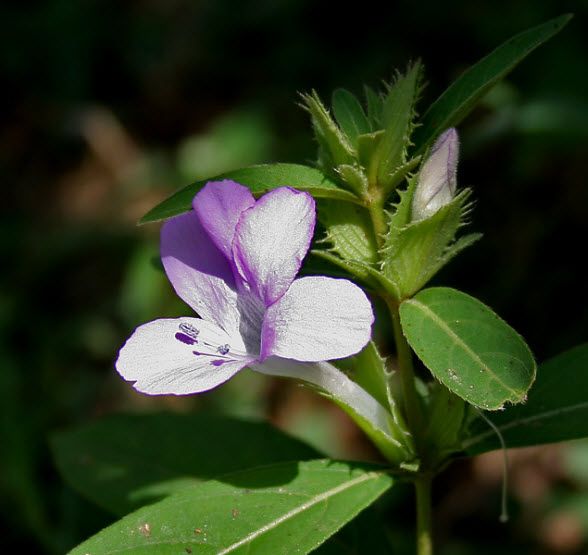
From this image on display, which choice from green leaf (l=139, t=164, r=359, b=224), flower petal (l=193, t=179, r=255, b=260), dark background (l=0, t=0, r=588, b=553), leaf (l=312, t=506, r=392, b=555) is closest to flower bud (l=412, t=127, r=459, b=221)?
green leaf (l=139, t=164, r=359, b=224)

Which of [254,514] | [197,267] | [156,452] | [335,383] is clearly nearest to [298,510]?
[254,514]

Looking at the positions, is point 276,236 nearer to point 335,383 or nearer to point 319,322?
point 319,322

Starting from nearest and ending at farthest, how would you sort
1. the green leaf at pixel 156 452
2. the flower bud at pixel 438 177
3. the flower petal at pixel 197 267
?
the flower bud at pixel 438 177
the flower petal at pixel 197 267
the green leaf at pixel 156 452

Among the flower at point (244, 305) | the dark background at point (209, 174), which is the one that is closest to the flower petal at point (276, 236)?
the flower at point (244, 305)

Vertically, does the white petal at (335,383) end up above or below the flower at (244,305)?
below

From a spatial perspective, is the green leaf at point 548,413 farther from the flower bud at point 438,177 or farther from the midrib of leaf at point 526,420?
the flower bud at point 438,177

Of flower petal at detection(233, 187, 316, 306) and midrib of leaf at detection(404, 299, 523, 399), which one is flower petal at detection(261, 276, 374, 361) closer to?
flower petal at detection(233, 187, 316, 306)
